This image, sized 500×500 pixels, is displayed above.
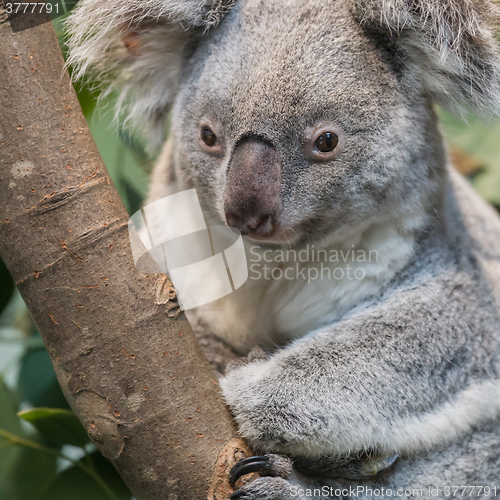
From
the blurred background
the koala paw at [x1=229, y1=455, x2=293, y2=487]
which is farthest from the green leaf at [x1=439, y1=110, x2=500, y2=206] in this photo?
the koala paw at [x1=229, y1=455, x2=293, y2=487]

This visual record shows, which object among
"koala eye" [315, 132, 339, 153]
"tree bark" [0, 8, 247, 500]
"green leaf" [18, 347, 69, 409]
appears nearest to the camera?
"tree bark" [0, 8, 247, 500]

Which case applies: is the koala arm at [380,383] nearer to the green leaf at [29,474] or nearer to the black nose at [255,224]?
the black nose at [255,224]

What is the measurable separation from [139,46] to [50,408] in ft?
4.47

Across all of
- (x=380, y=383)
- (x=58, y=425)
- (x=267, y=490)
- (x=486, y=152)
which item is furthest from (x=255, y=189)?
(x=486, y=152)

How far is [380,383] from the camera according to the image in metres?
1.59

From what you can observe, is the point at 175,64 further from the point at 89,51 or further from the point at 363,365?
the point at 363,365

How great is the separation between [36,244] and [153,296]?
32 centimetres

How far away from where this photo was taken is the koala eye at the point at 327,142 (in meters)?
1.47

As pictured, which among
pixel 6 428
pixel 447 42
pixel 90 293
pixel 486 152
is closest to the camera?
pixel 90 293

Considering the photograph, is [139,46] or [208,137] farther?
[139,46]

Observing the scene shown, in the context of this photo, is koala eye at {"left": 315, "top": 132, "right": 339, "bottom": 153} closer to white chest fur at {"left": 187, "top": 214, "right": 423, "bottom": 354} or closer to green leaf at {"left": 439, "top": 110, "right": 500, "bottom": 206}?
white chest fur at {"left": 187, "top": 214, "right": 423, "bottom": 354}

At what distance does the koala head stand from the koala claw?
63 centimetres

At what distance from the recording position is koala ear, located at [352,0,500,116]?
149 centimetres

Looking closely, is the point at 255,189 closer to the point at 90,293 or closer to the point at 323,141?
the point at 323,141
